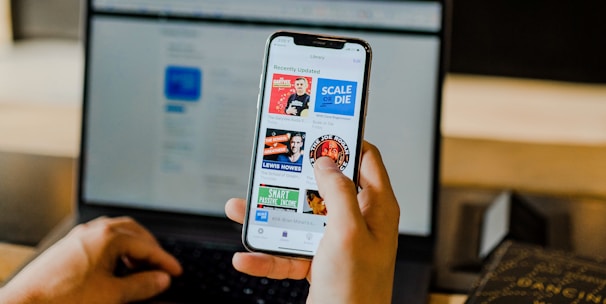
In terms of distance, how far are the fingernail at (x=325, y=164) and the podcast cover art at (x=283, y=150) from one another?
0.02 metres

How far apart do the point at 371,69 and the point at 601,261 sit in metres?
0.34

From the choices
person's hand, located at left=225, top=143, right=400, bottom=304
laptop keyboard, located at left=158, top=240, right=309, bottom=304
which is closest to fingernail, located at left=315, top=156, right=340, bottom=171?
person's hand, located at left=225, top=143, right=400, bottom=304

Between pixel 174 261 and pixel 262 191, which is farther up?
pixel 262 191

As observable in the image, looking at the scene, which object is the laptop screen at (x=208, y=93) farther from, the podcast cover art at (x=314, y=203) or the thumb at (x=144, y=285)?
the podcast cover art at (x=314, y=203)

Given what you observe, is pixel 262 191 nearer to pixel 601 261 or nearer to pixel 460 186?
pixel 601 261

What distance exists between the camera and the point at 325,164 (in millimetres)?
523

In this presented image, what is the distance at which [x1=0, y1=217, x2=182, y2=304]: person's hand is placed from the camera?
67cm

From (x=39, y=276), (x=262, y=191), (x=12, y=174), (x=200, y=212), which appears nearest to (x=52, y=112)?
(x=12, y=174)

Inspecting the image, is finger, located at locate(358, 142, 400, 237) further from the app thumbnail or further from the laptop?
the laptop

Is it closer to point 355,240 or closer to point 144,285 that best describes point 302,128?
point 355,240

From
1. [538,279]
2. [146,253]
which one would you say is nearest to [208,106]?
[146,253]

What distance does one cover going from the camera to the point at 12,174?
3.19 ft

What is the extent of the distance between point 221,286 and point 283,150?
9.3 inches

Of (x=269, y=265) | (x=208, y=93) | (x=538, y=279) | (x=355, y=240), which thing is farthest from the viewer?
(x=208, y=93)
